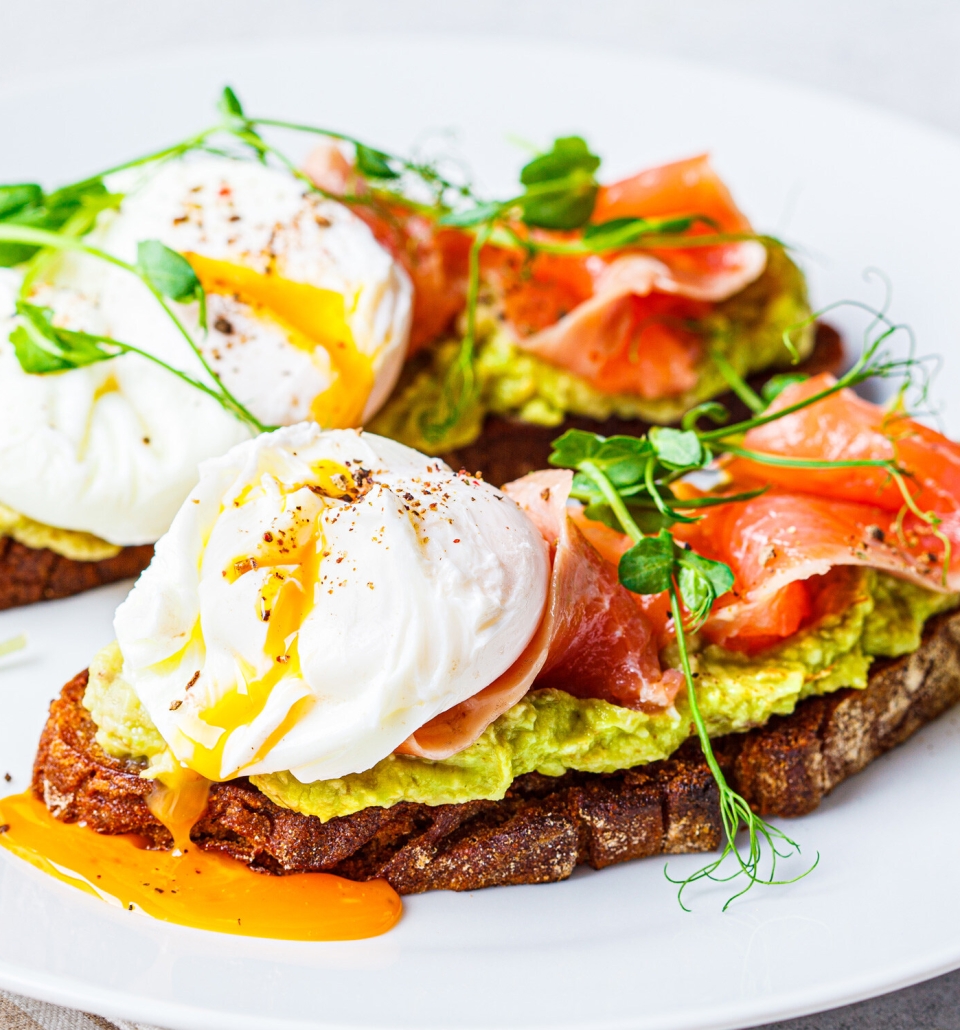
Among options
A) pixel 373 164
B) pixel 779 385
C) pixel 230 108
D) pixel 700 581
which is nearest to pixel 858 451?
pixel 779 385

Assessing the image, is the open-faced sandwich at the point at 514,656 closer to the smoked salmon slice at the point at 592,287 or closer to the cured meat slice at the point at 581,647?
the cured meat slice at the point at 581,647

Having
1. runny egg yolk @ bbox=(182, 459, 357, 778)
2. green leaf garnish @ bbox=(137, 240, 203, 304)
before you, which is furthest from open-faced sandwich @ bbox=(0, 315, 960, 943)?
green leaf garnish @ bbox=(137, 240, 203, 304)

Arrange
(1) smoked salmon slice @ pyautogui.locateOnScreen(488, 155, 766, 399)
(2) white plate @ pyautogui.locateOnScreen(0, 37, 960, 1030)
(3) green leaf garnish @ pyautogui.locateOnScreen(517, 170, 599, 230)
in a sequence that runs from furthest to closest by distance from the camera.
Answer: (3) green leaf garnish @ pyautogui.locateOnScreen(517, 170, 599, 230), (1) smoked salmon slice @ pyautogui.locateOnScreen(488, 155, 766, 399), (2) white plate @ pyautogui.locateOnScreen(0, 37, 960, 1030)

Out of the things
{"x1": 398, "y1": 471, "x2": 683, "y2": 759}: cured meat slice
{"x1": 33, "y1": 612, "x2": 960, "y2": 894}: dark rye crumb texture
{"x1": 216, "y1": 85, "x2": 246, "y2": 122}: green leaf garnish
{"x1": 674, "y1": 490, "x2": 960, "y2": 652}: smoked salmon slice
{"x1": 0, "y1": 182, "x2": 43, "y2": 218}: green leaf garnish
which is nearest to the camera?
{"x1": 398, "y1": 471, "x2": 683, "y2": 759}: cured meat slice

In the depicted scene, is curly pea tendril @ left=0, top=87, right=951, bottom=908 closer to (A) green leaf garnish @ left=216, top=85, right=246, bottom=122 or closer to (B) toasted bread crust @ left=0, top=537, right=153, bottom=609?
(A) green leaf garnish @ left=216, top=85, right=246, bottom=122

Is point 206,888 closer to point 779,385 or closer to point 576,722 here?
point 576,722

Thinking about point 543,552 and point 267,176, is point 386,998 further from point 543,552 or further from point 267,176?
point 267,176

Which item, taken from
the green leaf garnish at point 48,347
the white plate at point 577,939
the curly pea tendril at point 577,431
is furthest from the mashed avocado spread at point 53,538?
the green leaf garnish at point 48,347

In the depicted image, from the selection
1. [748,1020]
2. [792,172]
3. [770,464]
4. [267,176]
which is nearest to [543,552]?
[770,464]
